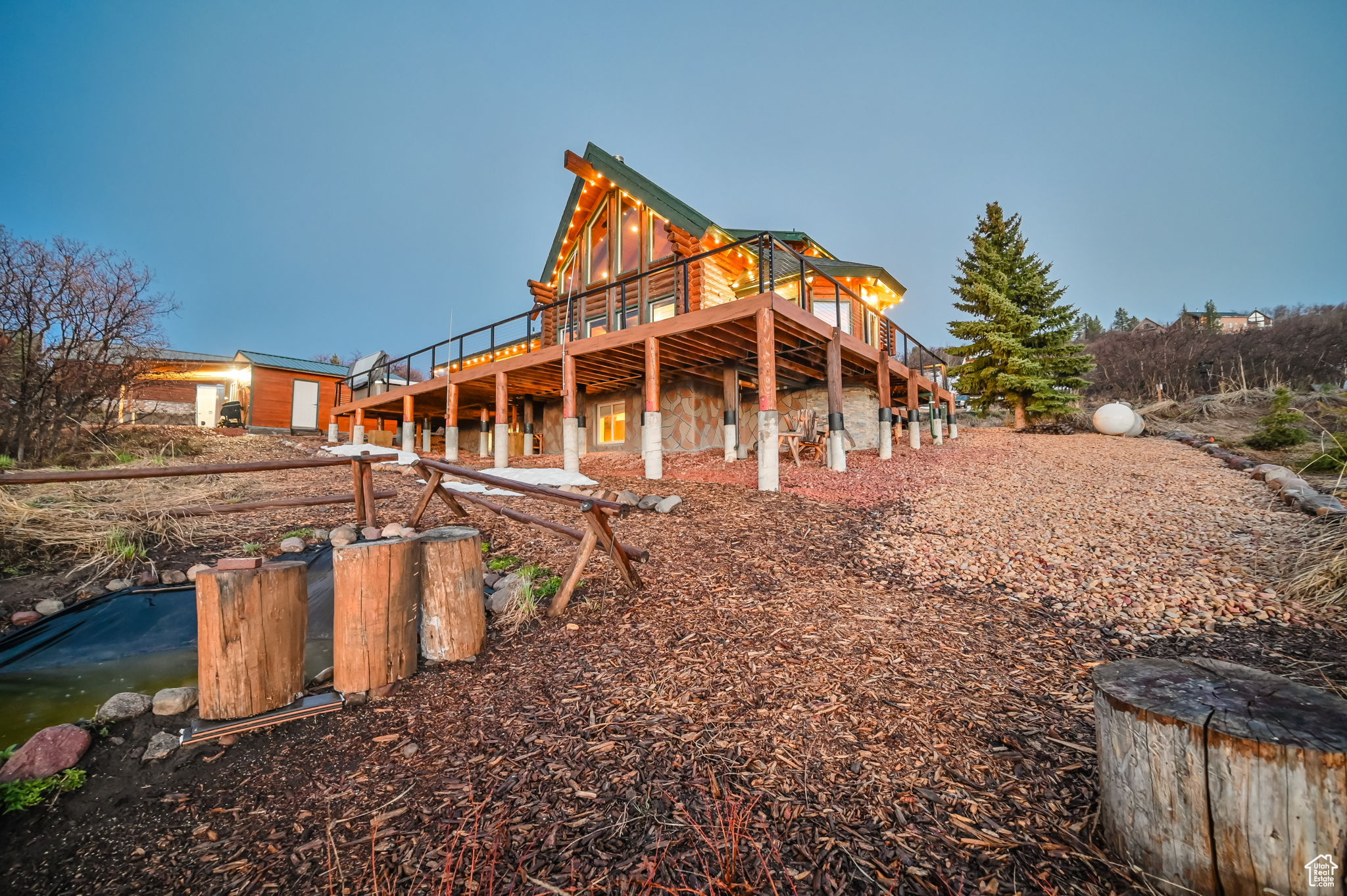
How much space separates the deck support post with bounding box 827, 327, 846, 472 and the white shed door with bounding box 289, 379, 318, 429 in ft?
82.4

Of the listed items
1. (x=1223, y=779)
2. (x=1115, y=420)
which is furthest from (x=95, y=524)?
(x=1115, y=420)

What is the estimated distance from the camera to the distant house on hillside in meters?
25.6

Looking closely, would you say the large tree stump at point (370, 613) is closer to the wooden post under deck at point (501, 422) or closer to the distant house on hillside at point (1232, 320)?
the wooden post under deck at point (501, 422)

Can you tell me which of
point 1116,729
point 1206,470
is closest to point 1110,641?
point 1116,729

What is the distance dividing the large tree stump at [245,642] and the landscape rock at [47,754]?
0.45 m

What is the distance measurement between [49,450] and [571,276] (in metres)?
13.2

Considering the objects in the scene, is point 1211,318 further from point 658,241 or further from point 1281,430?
point 658,241

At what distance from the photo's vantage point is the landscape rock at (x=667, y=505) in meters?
6.84

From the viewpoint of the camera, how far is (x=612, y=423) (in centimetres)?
1627

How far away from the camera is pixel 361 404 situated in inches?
703

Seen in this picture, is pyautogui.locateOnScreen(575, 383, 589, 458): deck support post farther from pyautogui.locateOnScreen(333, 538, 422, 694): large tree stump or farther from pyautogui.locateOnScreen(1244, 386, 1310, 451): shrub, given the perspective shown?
pyautogui.locateOnScreen(1244, 386, 1310, 451): shrub

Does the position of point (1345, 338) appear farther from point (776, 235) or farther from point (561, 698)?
point (561, 698)

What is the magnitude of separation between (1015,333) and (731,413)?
11428 millimetres

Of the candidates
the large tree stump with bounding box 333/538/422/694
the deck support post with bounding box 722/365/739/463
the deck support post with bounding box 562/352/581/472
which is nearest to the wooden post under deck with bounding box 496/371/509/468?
the deck support post with bounding box 562/352/581/472
